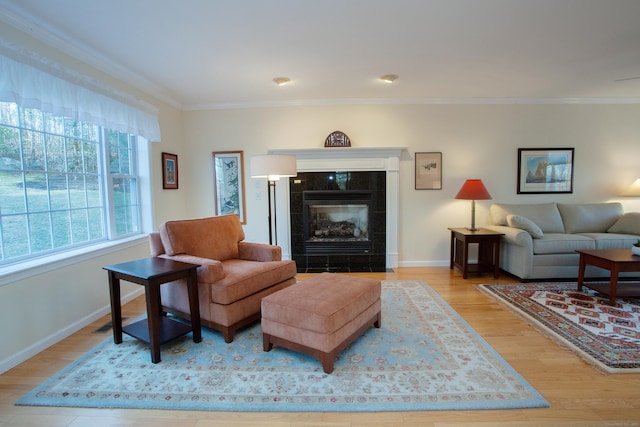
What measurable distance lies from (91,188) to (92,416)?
2157mm

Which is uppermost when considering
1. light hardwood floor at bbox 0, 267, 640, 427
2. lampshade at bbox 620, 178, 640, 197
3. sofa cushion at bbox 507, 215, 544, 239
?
lampshade at bbox 620, 178, 640, 197

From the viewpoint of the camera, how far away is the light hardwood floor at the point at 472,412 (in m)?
1.55

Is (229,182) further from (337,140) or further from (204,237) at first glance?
(204,237)

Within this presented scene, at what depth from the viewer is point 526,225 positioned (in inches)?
146

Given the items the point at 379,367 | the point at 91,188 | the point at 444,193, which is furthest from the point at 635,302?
the point at 91,188

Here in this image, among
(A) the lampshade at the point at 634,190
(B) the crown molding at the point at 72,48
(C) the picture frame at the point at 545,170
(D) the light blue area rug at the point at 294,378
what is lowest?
(D) the light blue area rug at the point at 294,378

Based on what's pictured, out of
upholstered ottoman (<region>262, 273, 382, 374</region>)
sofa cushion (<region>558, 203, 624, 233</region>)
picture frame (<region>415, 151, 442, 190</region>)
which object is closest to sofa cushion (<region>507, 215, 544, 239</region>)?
sofa cushion (<region>558, 203, 624, 233</region>)

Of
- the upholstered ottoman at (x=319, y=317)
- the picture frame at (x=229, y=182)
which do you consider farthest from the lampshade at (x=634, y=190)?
the picture frame at (x=229, y=182)

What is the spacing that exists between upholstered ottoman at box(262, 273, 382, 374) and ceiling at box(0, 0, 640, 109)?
1.99 m

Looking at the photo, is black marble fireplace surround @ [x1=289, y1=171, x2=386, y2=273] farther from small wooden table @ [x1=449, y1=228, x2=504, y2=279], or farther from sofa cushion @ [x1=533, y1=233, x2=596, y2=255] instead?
sofa cushion @ [x1=533, y1=233, x2=596, y2=255]

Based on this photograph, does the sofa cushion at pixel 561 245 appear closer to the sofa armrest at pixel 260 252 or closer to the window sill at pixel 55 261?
the sofa armrest at pixel 260 252

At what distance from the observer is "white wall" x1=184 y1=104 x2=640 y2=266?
4375mm

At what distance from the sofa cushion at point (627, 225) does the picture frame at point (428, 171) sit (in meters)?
2.27

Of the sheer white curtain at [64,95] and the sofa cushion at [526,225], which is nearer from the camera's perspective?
the sheer white curtain at [64,95]
